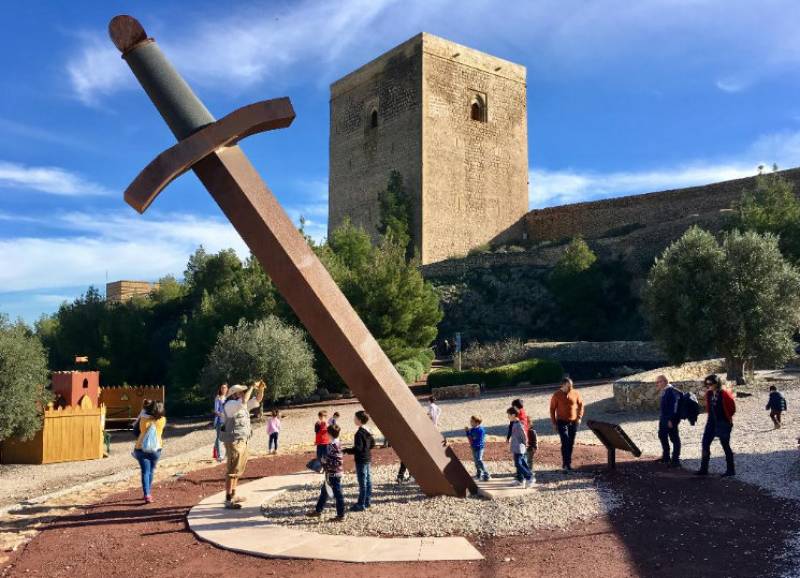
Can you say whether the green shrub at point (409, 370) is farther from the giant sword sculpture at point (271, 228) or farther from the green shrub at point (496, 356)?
the giant sword sculpture at point (271, 228)

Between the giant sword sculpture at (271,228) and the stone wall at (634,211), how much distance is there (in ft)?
111

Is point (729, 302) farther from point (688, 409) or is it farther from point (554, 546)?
point (554, 546)

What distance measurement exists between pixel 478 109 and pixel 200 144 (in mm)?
40133

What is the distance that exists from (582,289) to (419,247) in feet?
34.3

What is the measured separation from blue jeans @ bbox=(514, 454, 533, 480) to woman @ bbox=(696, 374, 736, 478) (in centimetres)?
238

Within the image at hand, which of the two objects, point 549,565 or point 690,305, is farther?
point 690,305

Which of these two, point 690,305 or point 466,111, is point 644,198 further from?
point 690,305

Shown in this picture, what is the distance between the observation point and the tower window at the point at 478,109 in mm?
44438

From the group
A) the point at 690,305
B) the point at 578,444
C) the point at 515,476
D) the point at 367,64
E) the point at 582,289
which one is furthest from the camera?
the point at 367,64

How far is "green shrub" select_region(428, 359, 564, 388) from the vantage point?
2338 centimetres

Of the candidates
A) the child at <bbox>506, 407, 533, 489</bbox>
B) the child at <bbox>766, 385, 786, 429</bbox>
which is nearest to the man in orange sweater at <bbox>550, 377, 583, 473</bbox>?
the child at <bbox>506, 407, 533, 489</bbox>

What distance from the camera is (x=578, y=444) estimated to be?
12.1m

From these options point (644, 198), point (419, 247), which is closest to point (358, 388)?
point (419, 247)

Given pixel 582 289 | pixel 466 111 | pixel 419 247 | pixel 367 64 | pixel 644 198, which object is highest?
pixel 367 64
